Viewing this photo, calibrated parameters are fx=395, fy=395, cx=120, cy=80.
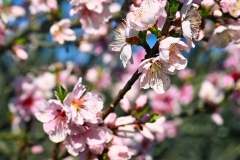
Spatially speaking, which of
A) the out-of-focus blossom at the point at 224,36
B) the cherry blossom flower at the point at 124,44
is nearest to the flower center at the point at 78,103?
the cherry blossom flower at the point at 124,44

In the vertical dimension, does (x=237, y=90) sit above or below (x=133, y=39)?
below

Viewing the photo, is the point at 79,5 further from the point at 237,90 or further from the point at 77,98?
the point at 237,90

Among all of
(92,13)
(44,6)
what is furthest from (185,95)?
(92,13)

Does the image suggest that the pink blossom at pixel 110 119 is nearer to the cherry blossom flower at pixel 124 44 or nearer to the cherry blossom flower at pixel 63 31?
the cherry blossom flower at pixel 124 44

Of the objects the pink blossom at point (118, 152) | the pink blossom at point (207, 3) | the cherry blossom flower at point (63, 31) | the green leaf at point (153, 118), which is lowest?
the pink blossom at point (118, 152)

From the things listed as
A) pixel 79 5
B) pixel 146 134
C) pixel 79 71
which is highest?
pixel 79 5

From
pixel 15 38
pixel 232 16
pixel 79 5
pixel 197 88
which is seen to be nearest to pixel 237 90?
pixel 232 16
